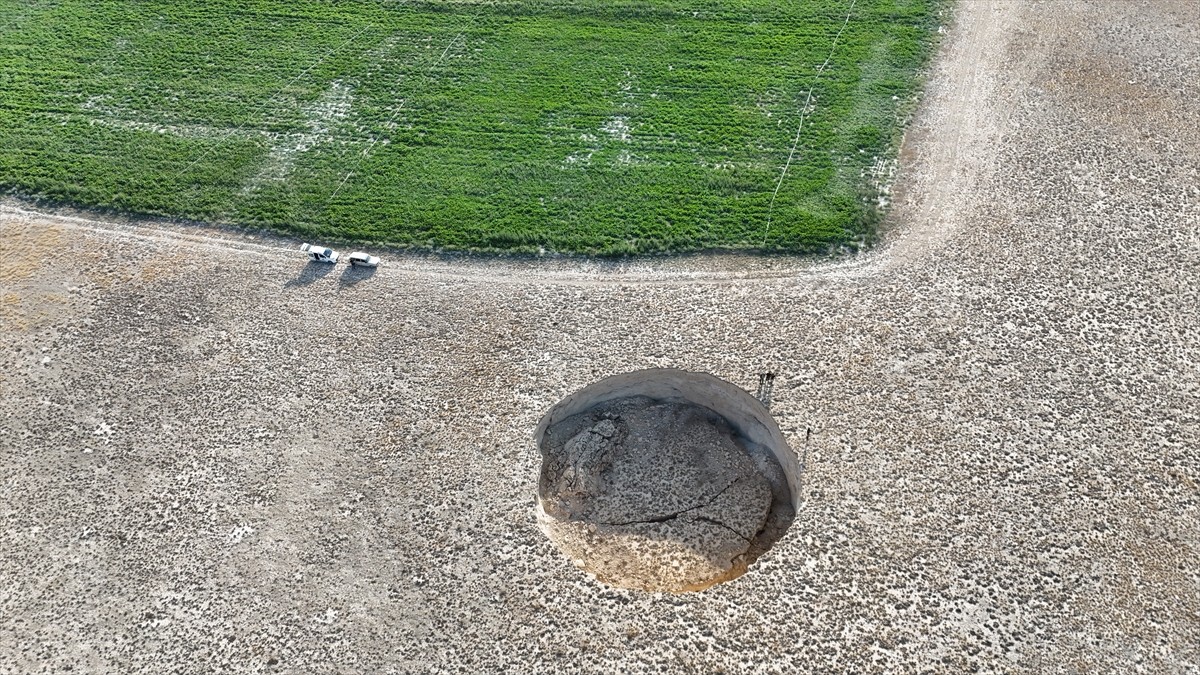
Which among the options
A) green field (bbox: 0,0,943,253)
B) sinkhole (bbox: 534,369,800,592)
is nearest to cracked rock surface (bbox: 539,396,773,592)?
sinkhole (bbox: 534,369,800,592)

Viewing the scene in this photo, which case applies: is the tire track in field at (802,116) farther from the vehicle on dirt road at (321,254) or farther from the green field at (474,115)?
the vehicle on dirt road at (321,254)

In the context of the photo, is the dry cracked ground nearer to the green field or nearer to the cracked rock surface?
the cracked rock surface

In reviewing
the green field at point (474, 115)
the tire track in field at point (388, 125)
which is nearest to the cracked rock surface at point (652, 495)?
the green field at point (474, 115)

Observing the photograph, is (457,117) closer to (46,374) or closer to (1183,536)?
(46,374)

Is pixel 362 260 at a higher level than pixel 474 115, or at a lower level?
lower

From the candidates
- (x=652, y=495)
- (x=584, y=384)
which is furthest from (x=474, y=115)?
(x=652, y=495)

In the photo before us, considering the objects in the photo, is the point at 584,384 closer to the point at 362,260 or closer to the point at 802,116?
the point at 362,260
